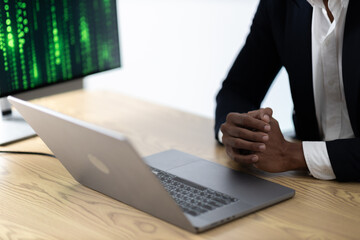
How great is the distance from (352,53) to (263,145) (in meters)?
0.34

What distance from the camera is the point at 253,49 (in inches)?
64.7

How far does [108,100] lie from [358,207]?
105cm

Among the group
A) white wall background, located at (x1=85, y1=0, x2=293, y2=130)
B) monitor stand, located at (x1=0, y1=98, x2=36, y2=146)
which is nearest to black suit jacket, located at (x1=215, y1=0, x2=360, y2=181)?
monitor stand, located at (x1=0, y1=98, x2=36, y2=146)

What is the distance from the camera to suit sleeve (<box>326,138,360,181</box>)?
1.17 meters

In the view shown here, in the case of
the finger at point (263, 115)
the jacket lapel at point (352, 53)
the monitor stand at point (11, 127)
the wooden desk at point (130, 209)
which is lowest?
the wooden desk at point (130, 209)

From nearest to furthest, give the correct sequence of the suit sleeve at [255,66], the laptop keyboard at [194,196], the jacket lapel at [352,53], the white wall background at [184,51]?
the laptop keyboard at [194,196] → the jacket lapel at [352,53] → the suit sleeve at [255,66] → the white wall background at [184,51]

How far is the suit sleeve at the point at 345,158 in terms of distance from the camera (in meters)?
1.17

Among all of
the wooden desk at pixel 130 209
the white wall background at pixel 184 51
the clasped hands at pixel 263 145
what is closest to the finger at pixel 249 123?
the clasped hands at pixel 263 145

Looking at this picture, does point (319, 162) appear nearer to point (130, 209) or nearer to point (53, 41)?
point (130, 209)

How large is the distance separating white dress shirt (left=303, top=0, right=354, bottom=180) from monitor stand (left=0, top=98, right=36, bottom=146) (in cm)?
81

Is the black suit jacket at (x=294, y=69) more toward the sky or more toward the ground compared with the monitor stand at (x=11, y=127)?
more toward the sky

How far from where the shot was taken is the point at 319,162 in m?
1.19

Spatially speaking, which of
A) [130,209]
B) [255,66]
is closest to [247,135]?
[130,209]

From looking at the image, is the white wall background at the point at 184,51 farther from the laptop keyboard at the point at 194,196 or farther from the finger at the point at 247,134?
the laptop keyboard at the point at 194,196
